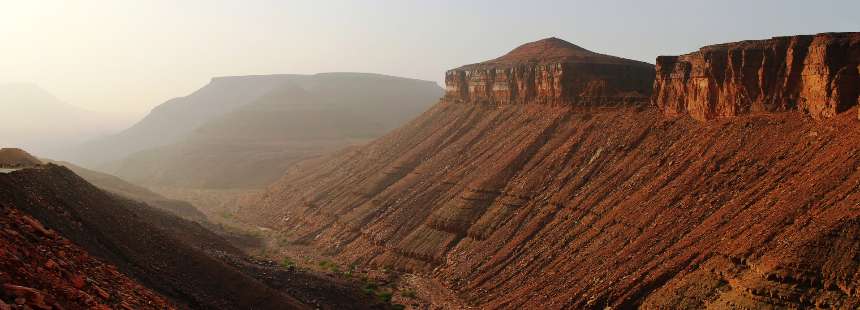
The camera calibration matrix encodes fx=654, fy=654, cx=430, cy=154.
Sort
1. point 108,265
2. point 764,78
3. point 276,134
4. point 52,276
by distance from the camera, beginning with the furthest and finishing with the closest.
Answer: point 276,134
point 764,78
point 108,265
point 52,276

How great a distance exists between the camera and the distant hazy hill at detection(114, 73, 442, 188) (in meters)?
118

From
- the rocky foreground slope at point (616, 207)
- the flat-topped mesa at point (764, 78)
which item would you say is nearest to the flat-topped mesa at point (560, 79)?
the rocky foreground slope at point (616, 207)

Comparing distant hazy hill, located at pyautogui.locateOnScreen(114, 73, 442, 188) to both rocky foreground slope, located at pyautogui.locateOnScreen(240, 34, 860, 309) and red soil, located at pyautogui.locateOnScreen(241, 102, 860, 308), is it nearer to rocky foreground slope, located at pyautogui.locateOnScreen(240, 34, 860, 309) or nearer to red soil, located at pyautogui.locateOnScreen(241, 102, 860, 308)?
rocky foreground slope, located at pyautogui.locateOnScreen(240, 34, 860, 309)

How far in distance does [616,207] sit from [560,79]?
19667 mm

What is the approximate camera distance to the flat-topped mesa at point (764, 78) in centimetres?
2997

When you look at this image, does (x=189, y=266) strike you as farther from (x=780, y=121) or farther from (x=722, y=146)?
(x=780, y=121)

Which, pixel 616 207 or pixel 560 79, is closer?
pixel 616 207

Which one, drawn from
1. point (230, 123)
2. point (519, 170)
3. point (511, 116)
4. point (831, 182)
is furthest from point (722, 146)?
point (230, 123)

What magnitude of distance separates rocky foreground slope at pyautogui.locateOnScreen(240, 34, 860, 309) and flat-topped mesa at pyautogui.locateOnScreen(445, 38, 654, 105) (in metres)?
0.32

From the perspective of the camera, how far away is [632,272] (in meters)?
28.7

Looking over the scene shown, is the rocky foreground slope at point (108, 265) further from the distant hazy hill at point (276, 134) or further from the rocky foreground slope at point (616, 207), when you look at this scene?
the distant hazy hill at point (276, 134)

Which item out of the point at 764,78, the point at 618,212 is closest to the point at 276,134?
the point at 618,212

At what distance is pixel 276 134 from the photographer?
474 ft

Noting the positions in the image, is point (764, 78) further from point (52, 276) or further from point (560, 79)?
point (52, 276)
